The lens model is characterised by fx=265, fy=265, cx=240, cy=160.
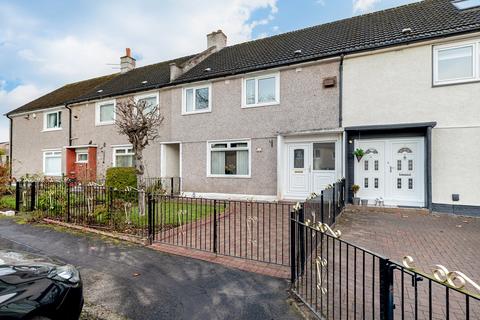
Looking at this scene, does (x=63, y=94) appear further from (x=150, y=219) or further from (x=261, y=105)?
(x=150, y=219)

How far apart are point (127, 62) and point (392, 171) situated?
1866cm

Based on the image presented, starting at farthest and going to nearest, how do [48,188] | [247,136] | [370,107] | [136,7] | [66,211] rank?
[247,136], [136,7], [370,107], [48,188], [66,211]

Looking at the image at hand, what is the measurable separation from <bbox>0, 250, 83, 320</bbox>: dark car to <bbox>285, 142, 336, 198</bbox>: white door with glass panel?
8793mm

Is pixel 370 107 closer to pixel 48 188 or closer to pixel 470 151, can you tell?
pixel 470 151

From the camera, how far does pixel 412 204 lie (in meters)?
8.91

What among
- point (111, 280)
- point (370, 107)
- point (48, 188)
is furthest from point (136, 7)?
point (111, 280)

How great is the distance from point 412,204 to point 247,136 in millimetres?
6544

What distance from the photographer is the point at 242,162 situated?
11695mm

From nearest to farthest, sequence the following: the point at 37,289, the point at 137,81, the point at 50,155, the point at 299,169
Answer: the point at 37,289, the point at 299,169, the point at 137,81, the point at 50,155

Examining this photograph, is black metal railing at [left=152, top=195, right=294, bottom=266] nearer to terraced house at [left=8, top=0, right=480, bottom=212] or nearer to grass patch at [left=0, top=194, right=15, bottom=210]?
terraced house at [left=8, top=0, right=480, bottom=212]

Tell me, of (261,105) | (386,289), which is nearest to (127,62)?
(261,105)

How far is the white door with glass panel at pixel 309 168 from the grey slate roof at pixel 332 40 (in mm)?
3455

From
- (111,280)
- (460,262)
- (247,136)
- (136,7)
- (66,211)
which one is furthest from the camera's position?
(247,136)

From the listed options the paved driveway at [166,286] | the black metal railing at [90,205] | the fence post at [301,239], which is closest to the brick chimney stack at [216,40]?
the black metal railing at [90,205]
